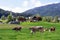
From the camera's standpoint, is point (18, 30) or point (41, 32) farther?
point (18, 30)

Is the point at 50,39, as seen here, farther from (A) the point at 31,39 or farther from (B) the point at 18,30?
(B) the point at 18,30

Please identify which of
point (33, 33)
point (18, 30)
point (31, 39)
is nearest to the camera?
point (31, 39)

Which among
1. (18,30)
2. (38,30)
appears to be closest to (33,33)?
(38,30)

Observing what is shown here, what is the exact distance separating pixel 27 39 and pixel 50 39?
2.04 metres

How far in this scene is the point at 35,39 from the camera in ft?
60.0

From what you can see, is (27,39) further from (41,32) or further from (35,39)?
(41,32)

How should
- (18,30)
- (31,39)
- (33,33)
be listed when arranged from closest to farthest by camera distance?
1. (31,39)
2. (33,33)
3. (18,30)

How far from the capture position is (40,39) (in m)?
18.4

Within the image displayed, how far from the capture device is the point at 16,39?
1844 centimetres

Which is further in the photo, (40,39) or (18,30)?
(18,30)

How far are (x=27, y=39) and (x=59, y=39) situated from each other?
2.80m

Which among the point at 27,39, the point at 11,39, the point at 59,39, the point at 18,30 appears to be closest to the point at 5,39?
the point at 11,39

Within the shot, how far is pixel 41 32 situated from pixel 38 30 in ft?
2.38

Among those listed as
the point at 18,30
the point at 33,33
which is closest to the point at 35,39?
the point at 33,33
